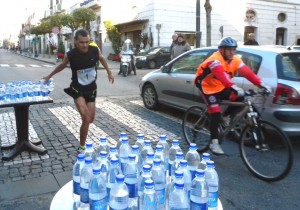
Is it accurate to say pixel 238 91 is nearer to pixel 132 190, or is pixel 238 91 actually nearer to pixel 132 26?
pixel 132 190

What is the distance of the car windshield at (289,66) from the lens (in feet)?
16.4

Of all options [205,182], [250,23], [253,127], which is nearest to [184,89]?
[253,127]

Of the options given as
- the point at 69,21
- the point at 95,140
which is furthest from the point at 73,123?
the point at 69,21

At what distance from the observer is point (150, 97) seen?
8.12 meters

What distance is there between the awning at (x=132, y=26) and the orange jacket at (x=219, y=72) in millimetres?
24264

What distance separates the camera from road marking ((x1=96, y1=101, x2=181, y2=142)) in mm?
6119

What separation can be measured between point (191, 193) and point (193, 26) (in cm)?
2808

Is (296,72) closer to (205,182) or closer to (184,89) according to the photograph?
(184,89)

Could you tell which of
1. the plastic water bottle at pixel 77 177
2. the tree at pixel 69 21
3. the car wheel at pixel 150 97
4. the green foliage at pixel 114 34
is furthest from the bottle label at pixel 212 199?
the tree at pixel 69 21

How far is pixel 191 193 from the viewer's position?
77.0 inches

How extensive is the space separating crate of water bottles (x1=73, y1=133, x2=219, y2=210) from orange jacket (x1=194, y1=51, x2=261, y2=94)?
2.21 meters

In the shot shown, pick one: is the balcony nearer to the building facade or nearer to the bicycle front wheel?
the building facade

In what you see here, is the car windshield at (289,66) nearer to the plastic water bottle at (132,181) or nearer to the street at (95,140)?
the street at (95,140)

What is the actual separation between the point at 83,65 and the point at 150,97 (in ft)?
11.8
